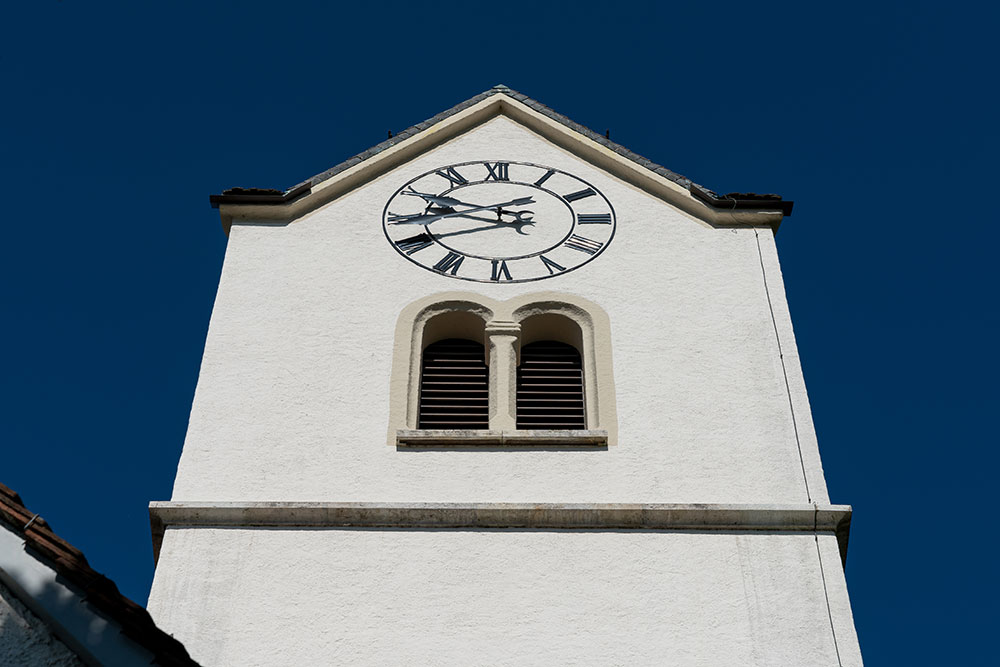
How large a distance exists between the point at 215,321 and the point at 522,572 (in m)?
4.38

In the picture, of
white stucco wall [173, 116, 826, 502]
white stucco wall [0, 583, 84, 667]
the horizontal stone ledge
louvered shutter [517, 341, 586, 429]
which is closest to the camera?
white stucco wall [0, 583, 84, 667]

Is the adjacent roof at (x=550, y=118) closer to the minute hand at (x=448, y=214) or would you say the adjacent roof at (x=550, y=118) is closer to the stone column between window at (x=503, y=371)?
the minute hand at (x=448, y=214)

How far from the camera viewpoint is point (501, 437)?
46.2 feet

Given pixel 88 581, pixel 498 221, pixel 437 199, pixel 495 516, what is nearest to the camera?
pixel 88 581

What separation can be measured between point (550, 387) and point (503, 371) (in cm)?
46

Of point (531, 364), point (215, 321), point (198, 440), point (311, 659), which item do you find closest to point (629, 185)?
point (531, 364)

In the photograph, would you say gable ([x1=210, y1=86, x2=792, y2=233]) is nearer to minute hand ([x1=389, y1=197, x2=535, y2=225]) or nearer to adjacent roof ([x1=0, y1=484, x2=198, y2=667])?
minute hand ([x1=389, y1=197, x2=535, y2=225])

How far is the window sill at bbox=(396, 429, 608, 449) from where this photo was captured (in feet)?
46.2

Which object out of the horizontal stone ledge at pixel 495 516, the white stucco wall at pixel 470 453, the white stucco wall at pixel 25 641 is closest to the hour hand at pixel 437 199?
the white stucco wall at pixel 470 453

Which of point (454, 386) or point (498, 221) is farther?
point (498, 221)

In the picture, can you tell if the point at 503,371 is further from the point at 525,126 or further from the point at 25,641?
the point at 25,641

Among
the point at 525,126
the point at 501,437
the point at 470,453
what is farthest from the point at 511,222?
the point at 470,453

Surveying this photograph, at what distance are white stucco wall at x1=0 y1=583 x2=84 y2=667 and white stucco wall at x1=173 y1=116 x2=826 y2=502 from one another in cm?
524

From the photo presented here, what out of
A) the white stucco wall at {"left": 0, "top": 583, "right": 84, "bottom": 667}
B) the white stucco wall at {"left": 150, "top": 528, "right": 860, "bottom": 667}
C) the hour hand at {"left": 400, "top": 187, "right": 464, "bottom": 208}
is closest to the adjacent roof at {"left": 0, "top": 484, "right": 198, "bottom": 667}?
the white stucco wall at {"left": 0, "top": 583, "right": 84, "bottom": 667}
